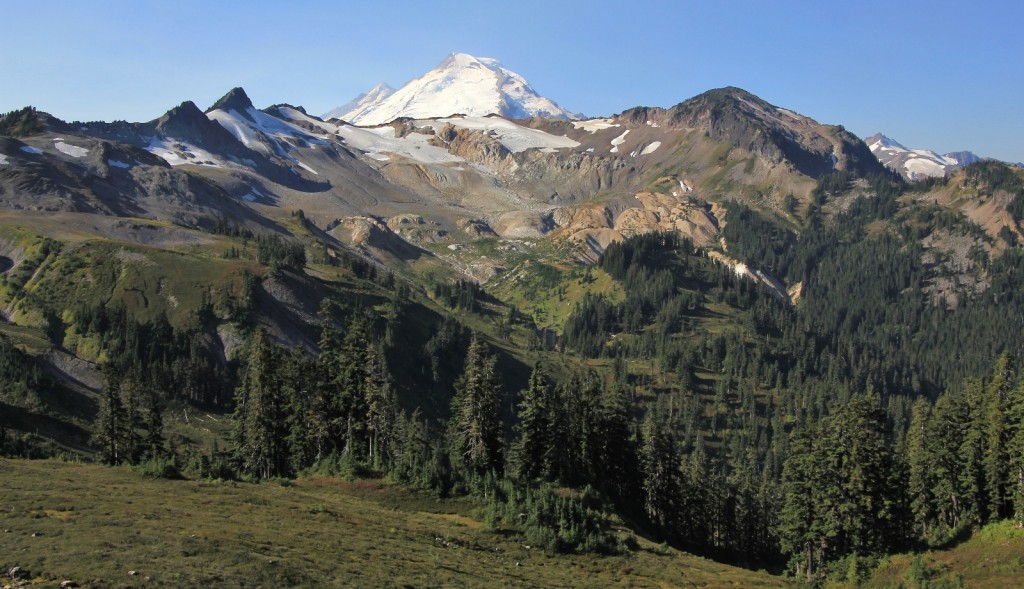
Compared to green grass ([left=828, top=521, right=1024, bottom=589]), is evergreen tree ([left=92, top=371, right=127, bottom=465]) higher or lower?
higher

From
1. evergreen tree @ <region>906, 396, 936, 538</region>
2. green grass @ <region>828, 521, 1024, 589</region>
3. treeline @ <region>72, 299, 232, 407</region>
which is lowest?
green grass @ <region>828, 521, 1024, 589</region>

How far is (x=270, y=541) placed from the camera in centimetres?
4603

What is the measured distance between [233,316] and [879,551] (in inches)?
6148

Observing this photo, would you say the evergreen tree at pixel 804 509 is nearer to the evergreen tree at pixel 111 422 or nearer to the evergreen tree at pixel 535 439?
the evergreen tree at pixel 535 439

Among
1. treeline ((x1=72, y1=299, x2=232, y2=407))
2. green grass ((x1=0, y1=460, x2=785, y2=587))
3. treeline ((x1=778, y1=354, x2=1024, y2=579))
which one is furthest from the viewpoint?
treeline ((x1=72, y1=299, x2=232, y2=407))

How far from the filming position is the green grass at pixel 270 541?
3791 cm

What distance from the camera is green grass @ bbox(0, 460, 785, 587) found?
124 ft

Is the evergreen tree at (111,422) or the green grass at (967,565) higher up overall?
the evergreen tree at (111,422)

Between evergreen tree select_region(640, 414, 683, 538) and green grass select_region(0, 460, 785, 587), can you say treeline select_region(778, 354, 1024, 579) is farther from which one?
green grass select_region(0, 460, 785, 587)

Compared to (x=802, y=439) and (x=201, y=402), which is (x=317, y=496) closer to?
(x=802, y=439)

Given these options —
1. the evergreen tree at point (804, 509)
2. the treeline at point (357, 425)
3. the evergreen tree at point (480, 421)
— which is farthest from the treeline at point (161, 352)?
the evergreen tree at point (804, 509)

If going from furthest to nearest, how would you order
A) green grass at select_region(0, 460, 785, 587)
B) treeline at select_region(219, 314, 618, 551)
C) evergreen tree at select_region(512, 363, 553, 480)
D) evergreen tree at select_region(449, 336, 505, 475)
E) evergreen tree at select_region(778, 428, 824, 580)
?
evergreen tree at select_region(512, 363, 553, 480) → evergreen tree at select_region(449, 336, 505, 475) → treeline at select_region(219, 314, 618, 551) → evergreen tree at select_region(778, 428, 824, 580) → green grass at select_region(0, 460, 785, 587)

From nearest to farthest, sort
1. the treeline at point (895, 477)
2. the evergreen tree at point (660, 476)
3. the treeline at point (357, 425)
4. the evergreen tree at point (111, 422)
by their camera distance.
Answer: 1. the treeline at point (895, 477)
2. the treeline at point (357, 425)
3. the evergreen tree at point (111, 422)
4. the evergreen tree at point (660, 476)

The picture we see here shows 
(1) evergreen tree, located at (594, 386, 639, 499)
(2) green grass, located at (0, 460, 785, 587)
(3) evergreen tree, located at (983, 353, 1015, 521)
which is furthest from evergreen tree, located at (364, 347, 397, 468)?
(3) evergreen tree, located at (983, 353, 1015, 521)
